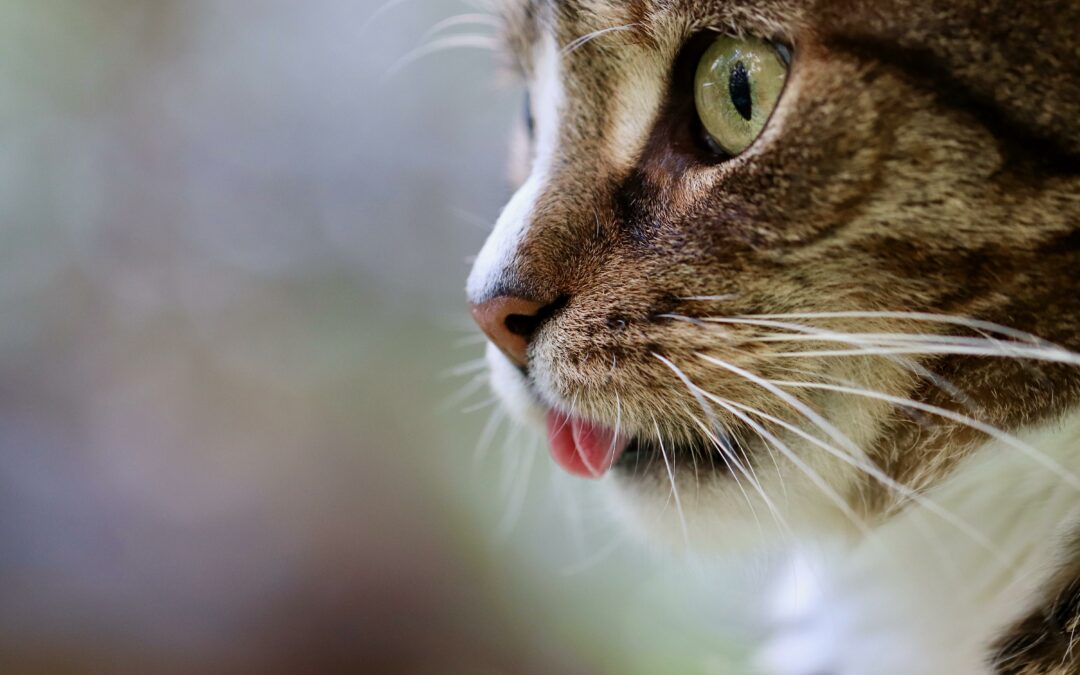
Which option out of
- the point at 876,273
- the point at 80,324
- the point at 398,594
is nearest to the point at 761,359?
the point at 876,273

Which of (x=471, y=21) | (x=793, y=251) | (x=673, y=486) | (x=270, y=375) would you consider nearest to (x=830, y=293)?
(x=793, y=251)

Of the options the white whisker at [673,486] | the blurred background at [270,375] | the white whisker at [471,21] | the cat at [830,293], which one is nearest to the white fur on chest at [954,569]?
the cat at [830,293]

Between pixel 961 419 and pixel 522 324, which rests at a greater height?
pixel 522 324

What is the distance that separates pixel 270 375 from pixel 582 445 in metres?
0.64

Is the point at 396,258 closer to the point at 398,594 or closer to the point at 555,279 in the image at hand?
the point at 398,594

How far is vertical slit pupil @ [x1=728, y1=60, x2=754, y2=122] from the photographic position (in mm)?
479

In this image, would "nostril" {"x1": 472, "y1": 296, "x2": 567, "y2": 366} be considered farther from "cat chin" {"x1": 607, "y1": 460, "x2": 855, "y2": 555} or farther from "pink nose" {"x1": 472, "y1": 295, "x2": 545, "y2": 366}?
"cat chin" {"x1": 607, "y1": 460, "x2": 855, "y2": 555}

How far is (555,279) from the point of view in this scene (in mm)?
536

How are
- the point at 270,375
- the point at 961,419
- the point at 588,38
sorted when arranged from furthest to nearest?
the point at 270,375 < the point at 588,38 < the point at 961,419

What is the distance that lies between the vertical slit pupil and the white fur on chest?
0.78 feet

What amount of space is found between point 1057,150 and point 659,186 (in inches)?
8.2

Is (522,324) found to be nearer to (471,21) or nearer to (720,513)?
(720,513)

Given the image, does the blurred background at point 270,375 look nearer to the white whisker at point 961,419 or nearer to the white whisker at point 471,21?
the white whisker at point 471,21

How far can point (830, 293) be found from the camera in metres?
0.47
